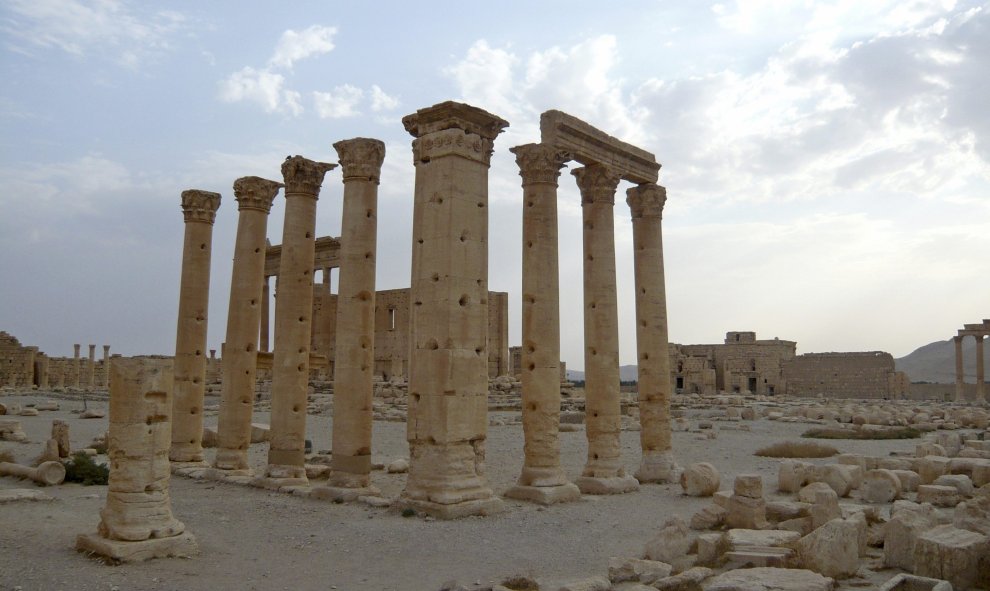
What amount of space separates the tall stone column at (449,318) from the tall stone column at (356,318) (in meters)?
2.10

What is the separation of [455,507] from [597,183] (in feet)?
24.0

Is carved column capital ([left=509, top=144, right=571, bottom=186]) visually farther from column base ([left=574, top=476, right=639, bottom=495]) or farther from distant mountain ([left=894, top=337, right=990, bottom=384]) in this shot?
distant mountain ([left=894, top=337, right=990, bottom=384])

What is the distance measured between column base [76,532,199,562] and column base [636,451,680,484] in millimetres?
9152

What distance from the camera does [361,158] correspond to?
13.5 meters

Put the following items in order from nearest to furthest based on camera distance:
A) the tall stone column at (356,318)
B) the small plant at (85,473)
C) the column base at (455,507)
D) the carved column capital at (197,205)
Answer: the column base at (455,507) → the tall stone column at (356,318) → the small plant at (85,473) → the carved column capital at (197,205)

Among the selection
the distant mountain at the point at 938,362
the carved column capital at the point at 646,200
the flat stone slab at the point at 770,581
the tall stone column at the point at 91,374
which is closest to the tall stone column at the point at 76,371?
the tall stone column at the point at 91,374

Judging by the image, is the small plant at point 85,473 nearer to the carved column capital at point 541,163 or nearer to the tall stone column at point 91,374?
the carved column capital at point 541,163

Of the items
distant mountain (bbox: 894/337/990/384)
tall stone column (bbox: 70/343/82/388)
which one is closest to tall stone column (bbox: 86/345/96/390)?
tall stone column (bbox: 70/343/82/388)

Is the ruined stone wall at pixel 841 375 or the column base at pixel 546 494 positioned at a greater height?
the ruined stone wall at pixel 841 375

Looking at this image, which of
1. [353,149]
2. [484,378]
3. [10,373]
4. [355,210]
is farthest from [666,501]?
[10,373]

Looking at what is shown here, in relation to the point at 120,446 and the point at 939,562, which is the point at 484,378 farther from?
the point at 939,562

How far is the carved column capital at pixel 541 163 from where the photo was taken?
44.9 ft

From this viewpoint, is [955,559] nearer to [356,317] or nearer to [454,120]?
[454,120]

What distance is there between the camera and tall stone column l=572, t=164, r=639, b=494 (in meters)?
13.9
